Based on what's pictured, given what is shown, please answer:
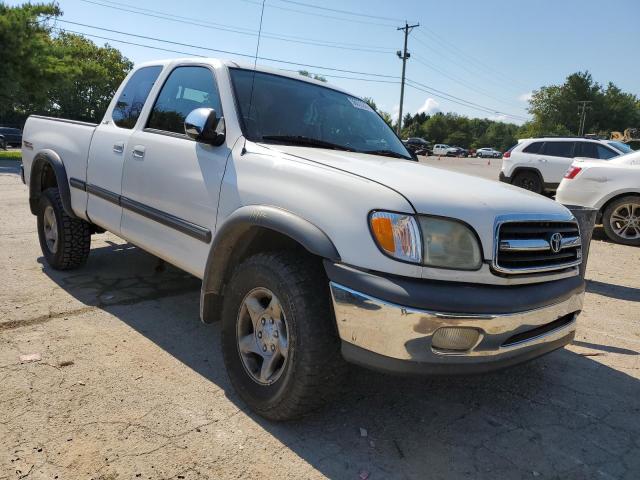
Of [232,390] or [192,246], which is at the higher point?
[192,246]

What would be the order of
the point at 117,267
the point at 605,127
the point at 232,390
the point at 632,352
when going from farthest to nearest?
1. the point at 605,127
2. the point at 117,267
3. the point at 632,352
4. the point at 232,390

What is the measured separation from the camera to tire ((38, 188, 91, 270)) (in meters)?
4.69

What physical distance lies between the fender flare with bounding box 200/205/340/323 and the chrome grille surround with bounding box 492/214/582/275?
745mm

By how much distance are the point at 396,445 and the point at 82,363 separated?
1.95m

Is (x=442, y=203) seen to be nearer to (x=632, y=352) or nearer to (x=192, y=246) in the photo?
(x=192, y=246)

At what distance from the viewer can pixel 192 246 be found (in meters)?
3.14

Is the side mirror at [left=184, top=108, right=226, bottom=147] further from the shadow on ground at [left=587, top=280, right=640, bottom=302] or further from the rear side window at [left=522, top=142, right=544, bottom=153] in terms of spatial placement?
the rear side window at [left=522, top=142, right=544, bottom=153]

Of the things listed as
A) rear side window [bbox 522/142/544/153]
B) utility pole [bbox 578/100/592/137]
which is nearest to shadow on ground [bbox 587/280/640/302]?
rear side window [bbox 522/142/544/153]

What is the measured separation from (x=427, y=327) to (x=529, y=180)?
40.1ft

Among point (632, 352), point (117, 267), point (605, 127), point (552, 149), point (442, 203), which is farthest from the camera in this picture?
point (605, 127)

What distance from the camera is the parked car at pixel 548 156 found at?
40.0 feet

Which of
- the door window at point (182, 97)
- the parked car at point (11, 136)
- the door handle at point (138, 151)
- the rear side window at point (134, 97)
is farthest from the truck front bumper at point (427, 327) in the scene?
the parked car at point (11, 136)

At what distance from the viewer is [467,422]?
2727 millimetres

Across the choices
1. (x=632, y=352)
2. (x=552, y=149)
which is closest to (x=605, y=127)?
(x=552, y=149)
